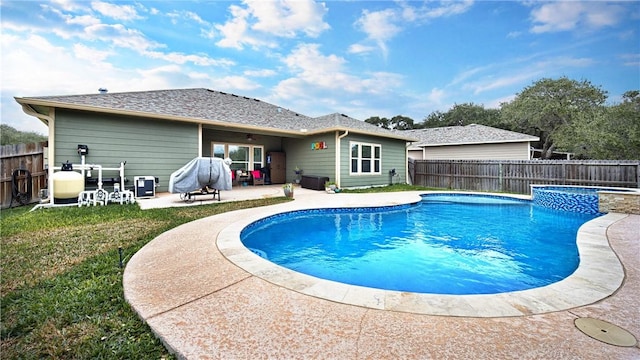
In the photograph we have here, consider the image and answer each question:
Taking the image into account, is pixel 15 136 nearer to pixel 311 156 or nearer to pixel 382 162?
pixel 311 156

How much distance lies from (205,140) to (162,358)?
1149 cm

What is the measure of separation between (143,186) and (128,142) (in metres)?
1.66

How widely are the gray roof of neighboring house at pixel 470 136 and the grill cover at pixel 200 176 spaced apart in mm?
13130

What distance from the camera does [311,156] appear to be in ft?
40.9

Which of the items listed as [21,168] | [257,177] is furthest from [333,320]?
[257,177]

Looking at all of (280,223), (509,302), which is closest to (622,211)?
(509,302)

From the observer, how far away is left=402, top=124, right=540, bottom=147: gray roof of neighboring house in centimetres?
1455

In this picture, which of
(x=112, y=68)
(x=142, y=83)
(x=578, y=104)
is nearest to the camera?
(x=112, y=68)

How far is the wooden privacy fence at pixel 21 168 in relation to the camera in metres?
7.04

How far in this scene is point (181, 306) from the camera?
2037 millimetres

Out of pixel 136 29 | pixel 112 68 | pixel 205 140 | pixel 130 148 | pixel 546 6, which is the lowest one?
pixel 130 148

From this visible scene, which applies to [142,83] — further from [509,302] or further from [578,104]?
[578,104]

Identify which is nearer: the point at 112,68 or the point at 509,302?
the point at 509,302

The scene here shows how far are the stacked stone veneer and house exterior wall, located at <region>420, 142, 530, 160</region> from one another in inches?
357
